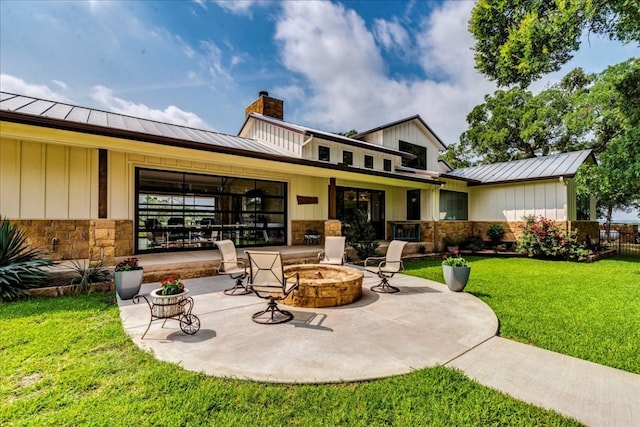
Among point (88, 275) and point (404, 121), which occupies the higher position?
point (404, 121)

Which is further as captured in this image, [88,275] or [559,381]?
[88,275]

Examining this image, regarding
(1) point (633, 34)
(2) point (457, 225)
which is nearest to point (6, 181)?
(2) point (457, 225)

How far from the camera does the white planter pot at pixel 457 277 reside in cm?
628

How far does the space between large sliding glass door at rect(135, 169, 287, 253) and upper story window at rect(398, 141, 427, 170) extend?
865cm

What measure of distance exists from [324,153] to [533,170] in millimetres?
10161

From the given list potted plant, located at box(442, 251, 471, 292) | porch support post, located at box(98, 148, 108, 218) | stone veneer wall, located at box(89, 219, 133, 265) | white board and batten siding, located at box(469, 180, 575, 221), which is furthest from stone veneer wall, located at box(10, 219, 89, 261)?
white board and batten siding, located at box(469, 180, 575, 221)

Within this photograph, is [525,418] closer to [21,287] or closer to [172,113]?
[21,287]

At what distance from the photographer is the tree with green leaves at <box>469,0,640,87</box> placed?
7.52 meters

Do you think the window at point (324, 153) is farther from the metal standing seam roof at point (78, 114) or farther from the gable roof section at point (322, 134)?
the metal standing seam roof at point (78, 114)

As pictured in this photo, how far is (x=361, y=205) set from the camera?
13500mm

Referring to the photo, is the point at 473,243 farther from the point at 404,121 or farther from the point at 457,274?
the point at 457,274

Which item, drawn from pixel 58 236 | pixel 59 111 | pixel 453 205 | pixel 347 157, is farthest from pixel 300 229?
pixel 453 205

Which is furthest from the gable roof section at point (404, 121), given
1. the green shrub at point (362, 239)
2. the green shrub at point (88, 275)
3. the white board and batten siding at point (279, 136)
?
the green shrub at point (88, 275)

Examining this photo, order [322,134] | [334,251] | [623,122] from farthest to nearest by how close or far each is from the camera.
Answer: [322,134]
[623,122]
[334,251]
